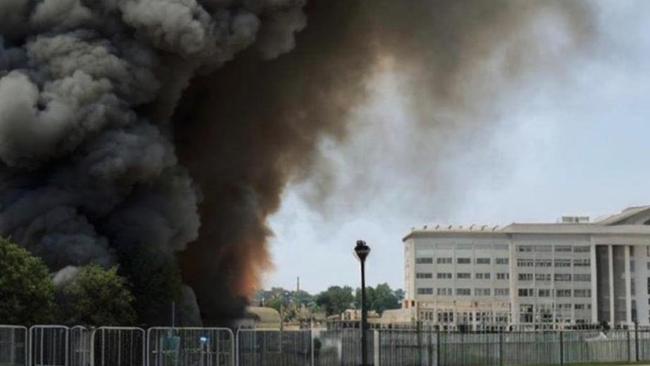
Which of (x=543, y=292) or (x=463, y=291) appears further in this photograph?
(x=463, y=291)

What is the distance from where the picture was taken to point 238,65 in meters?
54.6

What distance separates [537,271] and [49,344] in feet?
379

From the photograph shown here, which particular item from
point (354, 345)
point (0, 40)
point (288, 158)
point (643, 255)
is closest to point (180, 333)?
point (354, 345)

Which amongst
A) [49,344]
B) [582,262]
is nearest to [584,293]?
[582,262]

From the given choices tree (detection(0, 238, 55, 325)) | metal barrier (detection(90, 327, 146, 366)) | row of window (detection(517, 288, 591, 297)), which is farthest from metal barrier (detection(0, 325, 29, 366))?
row of window (detection(517, 288, 591, 297))

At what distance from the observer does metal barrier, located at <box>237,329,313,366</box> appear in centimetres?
3278

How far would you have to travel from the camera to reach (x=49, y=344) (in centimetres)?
3152

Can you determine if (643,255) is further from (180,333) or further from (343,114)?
(180,333)

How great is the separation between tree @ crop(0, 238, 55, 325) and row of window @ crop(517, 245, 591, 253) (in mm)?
Answer: 108038

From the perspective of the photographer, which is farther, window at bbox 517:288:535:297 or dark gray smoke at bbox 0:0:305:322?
window at bbox 517:288:535:297

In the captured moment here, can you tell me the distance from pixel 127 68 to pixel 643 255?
338ft

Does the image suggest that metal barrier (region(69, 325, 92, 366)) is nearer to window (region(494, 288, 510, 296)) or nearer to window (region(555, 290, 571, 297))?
window (region(555, 290, 571, 297))

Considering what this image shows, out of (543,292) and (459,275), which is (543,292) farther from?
(459,275)

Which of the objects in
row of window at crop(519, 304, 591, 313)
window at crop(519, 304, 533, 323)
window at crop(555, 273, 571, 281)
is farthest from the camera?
window at crop(555, 273, 571, 281)
